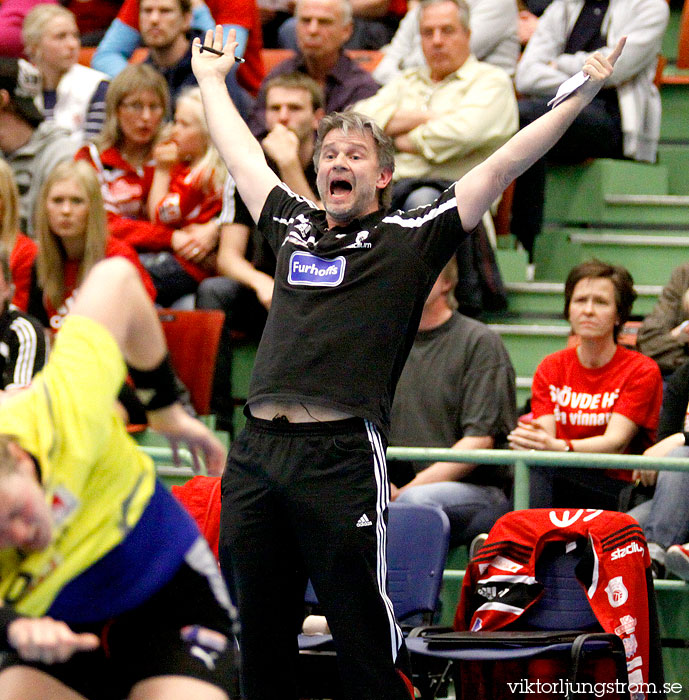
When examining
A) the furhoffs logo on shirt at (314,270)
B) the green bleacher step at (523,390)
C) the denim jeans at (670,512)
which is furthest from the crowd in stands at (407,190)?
the furhoffs logo on shirt at (314,270)

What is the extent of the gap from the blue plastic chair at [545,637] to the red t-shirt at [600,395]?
0.89 metres

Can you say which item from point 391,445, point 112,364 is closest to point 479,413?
point 391,445

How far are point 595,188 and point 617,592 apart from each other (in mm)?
3563

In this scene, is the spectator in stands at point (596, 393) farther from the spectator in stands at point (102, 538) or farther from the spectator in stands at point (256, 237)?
the spectator in stands at point (102, 538)

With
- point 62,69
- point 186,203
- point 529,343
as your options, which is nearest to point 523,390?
point 529,343

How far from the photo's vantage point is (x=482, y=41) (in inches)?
275

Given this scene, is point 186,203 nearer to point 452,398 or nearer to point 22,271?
point 22,271

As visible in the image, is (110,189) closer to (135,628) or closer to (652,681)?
(652,681)

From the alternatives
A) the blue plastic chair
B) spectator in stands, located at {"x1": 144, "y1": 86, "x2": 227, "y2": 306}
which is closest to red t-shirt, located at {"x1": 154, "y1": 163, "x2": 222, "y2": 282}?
spectator in stands, located at {"x1": 144, "y1": 86, "x2": 227, "y2": 306}

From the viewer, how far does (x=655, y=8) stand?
22.1 ft

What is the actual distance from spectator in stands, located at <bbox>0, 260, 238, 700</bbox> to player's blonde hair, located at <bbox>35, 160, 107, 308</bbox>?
125 inches

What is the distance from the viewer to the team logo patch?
391cm

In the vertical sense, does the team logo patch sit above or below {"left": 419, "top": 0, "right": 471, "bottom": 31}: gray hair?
below

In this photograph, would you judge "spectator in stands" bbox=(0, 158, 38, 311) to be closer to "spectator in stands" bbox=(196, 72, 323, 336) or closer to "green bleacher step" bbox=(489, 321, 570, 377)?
"spectator in stands" bbox=(196, 72, 323, 336)
